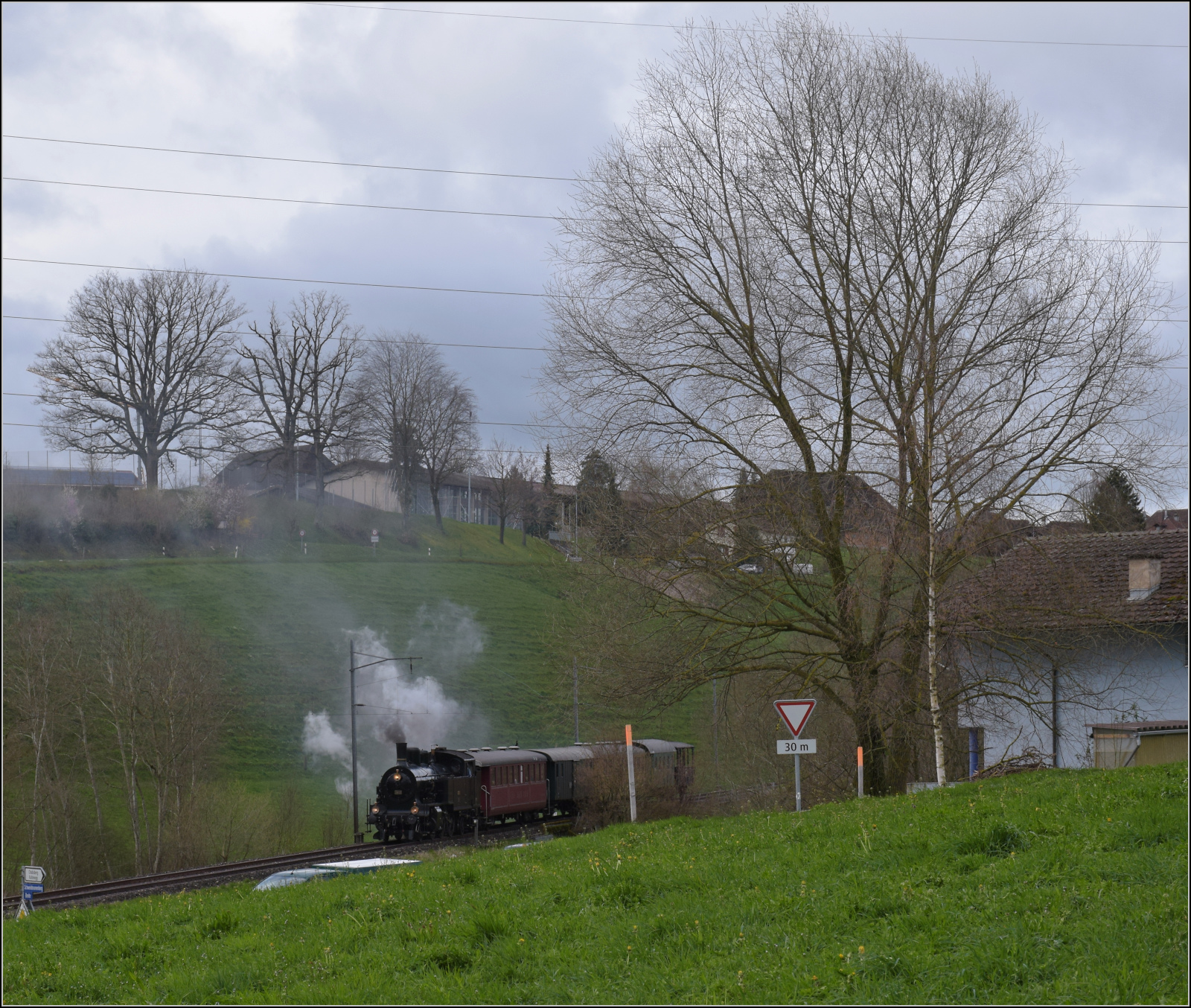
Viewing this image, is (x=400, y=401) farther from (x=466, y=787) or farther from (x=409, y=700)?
(x=466, y=787)

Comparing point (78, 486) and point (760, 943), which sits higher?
point (78, 486)

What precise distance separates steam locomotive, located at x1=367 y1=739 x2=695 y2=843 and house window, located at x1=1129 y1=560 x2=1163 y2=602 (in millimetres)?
12714

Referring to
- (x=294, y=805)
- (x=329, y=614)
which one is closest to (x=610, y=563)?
(x=294, y=805)

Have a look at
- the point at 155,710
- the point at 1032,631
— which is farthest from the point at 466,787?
the point at 1032,631

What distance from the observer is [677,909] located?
7352 millimetres

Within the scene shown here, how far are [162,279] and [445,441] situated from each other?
1747 cm

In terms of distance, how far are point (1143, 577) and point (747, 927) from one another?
22.0 meters

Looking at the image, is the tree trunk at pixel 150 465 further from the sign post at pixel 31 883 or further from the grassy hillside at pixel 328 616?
the sign post at pixel 31 883

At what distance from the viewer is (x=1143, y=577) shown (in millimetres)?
24922

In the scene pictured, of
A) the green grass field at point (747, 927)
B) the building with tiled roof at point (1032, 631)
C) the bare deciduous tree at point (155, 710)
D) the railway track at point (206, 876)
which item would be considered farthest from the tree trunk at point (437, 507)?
the green grass field at point (747, 927)

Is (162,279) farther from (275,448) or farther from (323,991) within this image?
(323,991)

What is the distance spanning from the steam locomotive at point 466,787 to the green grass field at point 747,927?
17.1 m

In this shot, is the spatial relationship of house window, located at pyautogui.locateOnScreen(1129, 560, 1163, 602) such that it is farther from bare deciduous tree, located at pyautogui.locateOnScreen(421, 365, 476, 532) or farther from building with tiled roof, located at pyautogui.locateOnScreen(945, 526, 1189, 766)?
bare deciduous tree, located at pyautogui.locateOnScreen(421, 365, 476, 532)

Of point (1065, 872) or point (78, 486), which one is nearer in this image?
point (1065, 872)
